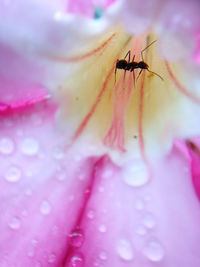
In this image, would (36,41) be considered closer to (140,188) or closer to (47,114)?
(47,114)

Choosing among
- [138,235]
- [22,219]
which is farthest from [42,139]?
[138,235]

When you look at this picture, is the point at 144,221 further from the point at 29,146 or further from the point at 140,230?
the point at 29,146

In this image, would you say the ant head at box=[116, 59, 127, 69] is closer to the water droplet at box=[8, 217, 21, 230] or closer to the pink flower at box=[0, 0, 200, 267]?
the pink flower at box=[0, 0, 200, 267]

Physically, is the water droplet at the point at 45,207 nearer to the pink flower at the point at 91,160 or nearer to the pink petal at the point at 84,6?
the pink flower at the point at 91,160

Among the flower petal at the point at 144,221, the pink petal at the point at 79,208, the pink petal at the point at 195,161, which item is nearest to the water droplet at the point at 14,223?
the pink petal at the point at 79,208

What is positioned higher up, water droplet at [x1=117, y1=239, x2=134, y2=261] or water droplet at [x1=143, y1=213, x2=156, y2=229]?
water droplet at [x1=143, y1=213, x2=156, y2=229]

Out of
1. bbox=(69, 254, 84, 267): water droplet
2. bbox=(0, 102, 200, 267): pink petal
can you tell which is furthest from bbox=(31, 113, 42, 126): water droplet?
bbox=(69, 254, 84, 267): water droplet

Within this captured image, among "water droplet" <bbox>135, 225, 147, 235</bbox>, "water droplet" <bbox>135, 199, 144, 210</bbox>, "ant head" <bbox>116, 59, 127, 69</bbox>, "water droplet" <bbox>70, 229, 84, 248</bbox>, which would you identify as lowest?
"water droplet" <bbox>70, 229, 84, 248</bbox>
